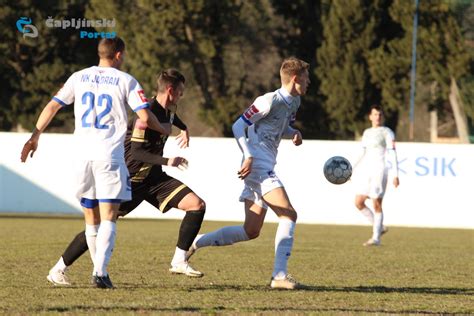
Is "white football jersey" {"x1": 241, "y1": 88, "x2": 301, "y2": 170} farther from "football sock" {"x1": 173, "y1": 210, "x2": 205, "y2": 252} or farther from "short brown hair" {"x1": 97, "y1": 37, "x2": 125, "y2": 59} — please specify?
"short brown hair" {"x1": 97, "y1": 37, "x2": 125, "y2": 59}

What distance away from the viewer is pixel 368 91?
123ft

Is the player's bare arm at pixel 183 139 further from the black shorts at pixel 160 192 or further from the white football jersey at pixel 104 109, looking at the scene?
the white football jersey at pixel 104 109

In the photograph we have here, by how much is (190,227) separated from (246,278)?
0.91 meters

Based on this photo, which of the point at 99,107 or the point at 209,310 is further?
the point at 99,107

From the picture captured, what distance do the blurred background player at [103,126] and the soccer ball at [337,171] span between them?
343 centimetres

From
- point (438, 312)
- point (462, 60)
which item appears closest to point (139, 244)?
point (438, 312)

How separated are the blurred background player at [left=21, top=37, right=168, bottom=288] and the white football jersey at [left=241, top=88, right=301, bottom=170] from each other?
1212mm

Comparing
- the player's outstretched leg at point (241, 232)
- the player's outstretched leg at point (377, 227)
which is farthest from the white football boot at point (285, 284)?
the player's outstretched leg at point (377, 227)

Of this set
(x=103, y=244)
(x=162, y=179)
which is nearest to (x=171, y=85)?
(x=162, y=179)

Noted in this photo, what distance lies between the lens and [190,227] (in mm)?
10516

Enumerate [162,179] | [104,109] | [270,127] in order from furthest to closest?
[162,179] → [270,127] → [104,109]

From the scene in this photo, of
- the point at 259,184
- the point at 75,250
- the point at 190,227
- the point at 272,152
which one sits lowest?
the point at 75,250

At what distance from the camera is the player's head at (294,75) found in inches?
398

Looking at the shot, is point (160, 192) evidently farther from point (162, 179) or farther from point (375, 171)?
point (375, 171)
